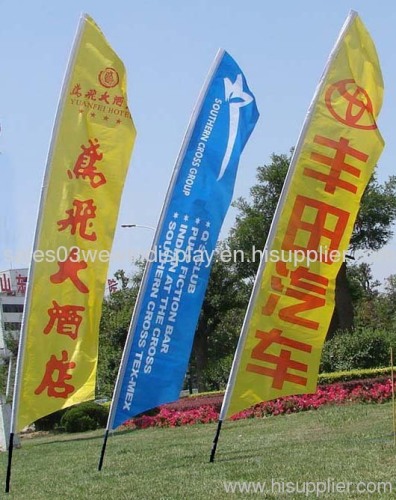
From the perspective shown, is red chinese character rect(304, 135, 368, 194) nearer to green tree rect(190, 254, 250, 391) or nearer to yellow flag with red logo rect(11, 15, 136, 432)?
yellow flag with red logo rect(11, 15, 136, 432)

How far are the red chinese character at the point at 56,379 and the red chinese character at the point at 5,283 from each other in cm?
6565

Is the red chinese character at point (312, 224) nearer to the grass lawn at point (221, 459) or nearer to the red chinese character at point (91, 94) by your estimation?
the grass lawn at point (221, 459)

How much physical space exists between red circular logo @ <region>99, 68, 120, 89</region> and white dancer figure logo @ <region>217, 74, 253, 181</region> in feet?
4.79

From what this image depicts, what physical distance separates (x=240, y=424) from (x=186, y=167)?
28.3 ft

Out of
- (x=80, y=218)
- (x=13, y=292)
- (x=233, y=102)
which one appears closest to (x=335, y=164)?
(x=233, y=102)

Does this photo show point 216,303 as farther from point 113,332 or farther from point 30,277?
point 30,277

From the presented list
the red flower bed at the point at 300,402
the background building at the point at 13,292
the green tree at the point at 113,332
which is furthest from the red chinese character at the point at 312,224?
the background building at the point at 13,292

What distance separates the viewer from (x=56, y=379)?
10289mm

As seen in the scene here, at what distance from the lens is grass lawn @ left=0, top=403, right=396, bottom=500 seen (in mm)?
9125

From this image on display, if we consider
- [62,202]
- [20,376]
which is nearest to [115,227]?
[62,202]

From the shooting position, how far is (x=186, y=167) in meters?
10.9

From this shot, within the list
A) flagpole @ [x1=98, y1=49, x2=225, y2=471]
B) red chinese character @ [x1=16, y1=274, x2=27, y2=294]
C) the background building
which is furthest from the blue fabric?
red chinese character @ [x1=16, y1=274, x2=27, y2=294]

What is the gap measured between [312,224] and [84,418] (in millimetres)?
13998

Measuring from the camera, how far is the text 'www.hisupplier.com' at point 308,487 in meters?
8.08
